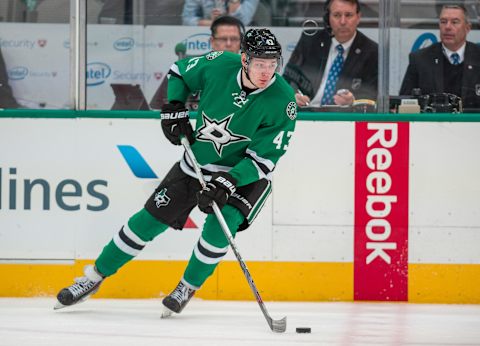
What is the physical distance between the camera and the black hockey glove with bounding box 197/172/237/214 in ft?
13.9

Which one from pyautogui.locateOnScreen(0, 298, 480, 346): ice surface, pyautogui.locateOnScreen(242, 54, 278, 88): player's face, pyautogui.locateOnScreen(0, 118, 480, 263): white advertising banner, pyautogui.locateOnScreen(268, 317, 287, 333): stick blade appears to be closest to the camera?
pyautogui.locateOnScreen(0, 298, 480, 346): ice surface

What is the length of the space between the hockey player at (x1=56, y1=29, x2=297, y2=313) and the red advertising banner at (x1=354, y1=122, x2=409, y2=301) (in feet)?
2.62

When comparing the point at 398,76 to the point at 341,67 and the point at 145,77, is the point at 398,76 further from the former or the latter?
the point at 145,77

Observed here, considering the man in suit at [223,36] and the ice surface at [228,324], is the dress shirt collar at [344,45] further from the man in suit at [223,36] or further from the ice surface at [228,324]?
the ice surface at [228,324]

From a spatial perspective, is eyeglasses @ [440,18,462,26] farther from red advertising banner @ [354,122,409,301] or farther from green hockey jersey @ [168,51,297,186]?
green hockey jersey @ [168,51,297,186]

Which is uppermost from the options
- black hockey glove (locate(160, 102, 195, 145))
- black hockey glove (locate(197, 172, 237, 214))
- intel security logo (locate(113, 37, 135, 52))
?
intel security logo (locate(113, 37, 135, 52))

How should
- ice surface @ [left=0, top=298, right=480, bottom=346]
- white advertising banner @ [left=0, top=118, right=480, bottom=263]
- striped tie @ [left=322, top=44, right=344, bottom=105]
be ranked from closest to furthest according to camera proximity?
ice surface @ [left=0, top=298, right=480, bottom=346] → white advertising banner @ [left=0, top=118, right=480, bottom=263] → striped tie @ [left=322, top=44, right=344, bottom=105]

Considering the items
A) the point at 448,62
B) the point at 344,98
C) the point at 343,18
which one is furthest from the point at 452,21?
the point at 344,98

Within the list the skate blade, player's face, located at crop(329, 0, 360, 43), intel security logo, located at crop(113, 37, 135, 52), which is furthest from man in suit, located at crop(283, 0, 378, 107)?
the skate blade

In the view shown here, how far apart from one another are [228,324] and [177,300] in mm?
223

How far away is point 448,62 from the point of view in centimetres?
528

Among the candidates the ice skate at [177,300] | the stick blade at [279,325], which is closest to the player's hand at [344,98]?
the ice skate at [177,300]

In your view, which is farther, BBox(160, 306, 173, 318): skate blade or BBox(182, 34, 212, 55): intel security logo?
BBox(182, 34, 212, 55): intel security logo

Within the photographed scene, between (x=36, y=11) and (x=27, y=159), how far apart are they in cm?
67
